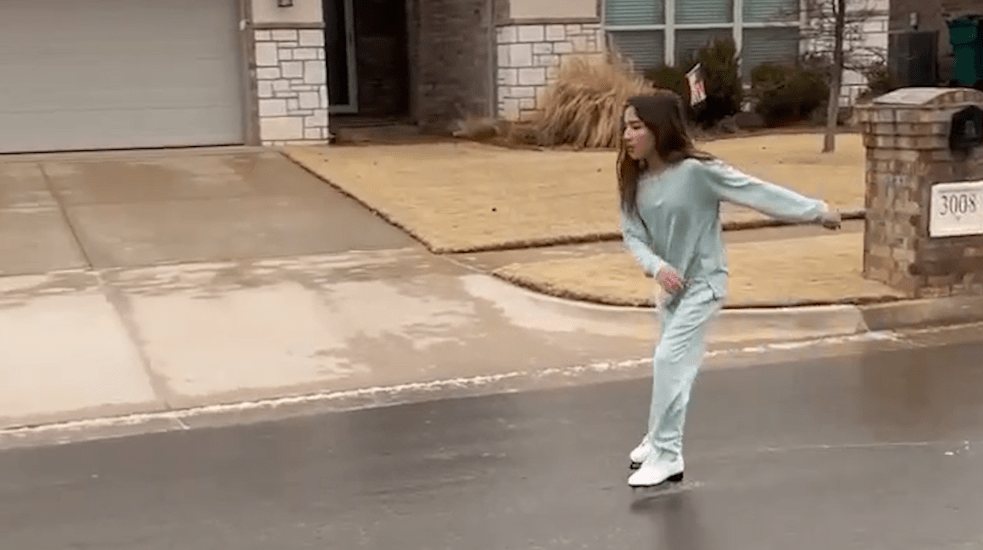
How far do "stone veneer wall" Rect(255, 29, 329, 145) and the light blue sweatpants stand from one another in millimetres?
12087

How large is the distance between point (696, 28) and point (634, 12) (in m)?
0.97

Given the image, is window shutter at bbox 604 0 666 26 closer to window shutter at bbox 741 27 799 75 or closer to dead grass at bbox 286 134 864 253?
window shutter at bbox 741 27 799 75

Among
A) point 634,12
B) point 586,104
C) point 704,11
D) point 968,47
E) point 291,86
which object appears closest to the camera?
point 586,104

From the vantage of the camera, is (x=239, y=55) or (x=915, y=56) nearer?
(x=239, y=55)

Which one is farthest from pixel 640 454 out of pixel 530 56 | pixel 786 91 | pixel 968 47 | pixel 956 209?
pixel 968 47

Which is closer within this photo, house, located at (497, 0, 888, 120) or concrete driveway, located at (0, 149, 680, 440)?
concrete driveway, located at (0, 149, 680, 440)

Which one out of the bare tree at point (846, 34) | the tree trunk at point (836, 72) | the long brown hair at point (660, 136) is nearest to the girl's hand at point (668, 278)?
the long brown hair at point (660, 136)

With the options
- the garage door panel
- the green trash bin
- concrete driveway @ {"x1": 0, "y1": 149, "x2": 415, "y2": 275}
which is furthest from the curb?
the green trash bin

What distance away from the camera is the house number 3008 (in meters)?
8.81

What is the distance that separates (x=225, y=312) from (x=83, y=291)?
123cm

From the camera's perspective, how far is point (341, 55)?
21125 millimetres

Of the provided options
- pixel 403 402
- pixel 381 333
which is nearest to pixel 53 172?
pixel 381 333

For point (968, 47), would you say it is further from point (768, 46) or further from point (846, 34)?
point (846, 34)

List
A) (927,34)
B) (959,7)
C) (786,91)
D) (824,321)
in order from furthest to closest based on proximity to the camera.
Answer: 1. (959,7)
2. (927,34)
3. (786,91)
4. (824,321)
